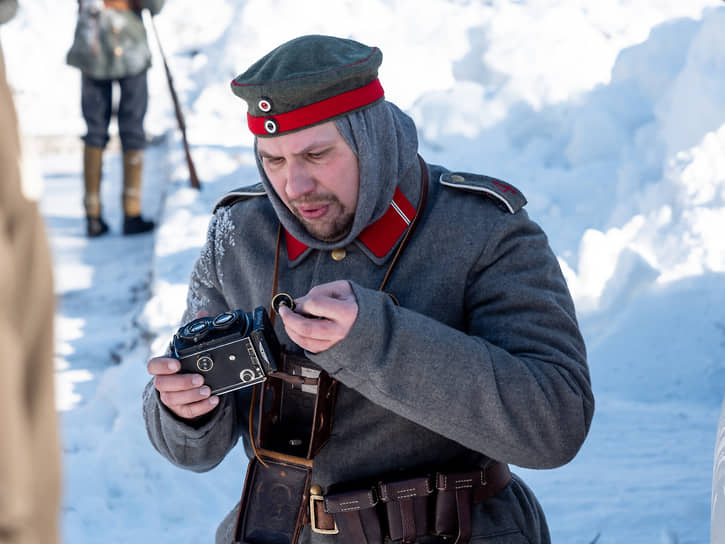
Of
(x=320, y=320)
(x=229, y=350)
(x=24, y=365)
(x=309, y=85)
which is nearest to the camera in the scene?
(x=24, y=365)

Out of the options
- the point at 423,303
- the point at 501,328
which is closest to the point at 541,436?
the point at 501,328

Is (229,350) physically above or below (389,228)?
below

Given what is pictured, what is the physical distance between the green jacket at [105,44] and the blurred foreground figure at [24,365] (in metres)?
5.78

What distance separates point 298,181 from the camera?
1.98 m

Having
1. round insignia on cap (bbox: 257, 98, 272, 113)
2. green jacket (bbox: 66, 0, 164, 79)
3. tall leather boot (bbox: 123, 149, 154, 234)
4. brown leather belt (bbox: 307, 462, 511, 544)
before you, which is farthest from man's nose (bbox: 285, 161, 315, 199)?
tall leather boot (bbox: 123, 149, 154, 234)

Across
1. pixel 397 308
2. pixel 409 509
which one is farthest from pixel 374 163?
pixel 409 509

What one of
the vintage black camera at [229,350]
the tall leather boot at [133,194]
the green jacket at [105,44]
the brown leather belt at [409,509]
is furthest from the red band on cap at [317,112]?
the tall leather boot at [133,194]

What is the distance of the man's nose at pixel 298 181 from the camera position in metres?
1.98

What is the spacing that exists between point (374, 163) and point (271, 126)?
23cm

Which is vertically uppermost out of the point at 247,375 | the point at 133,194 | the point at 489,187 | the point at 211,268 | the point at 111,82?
the point at 111,82

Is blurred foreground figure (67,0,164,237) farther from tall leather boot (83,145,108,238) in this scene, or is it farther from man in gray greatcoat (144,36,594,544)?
man in gray greatcoat (144,36,594,544)

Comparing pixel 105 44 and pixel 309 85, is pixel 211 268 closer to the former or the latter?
pixel 309 85

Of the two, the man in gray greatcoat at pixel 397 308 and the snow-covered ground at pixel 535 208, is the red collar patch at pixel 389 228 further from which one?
the snow-covered ground at pixel 535 208

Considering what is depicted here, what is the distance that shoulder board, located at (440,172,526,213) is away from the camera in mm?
2031
